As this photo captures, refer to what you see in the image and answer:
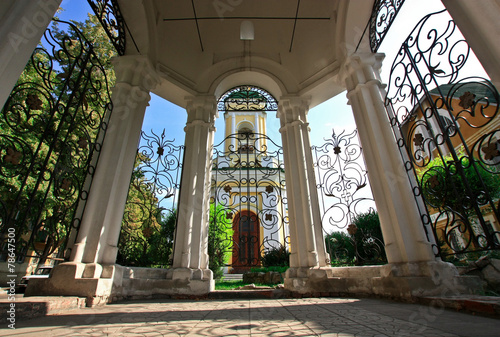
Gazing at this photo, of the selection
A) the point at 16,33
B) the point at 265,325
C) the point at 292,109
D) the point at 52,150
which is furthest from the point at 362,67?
the point at 52,150

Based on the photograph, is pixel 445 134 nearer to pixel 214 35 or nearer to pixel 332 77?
pixel 332 77

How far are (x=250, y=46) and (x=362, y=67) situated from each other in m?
3.09

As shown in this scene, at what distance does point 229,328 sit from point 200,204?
11.1 ft

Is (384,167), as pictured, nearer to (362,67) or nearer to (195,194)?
(362,67)

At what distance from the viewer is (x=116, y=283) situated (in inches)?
142

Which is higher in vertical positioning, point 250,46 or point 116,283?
point 250,46

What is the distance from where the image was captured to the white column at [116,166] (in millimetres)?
3523

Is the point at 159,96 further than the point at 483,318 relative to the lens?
Yes

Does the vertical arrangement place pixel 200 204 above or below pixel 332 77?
below

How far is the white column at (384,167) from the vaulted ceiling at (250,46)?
71 centimetres

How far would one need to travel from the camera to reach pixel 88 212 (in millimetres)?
3578

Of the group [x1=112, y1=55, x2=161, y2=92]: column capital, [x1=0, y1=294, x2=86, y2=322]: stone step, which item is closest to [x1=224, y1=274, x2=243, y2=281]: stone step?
[x1=0, y1=294, x2=86, y2=322]: stone step

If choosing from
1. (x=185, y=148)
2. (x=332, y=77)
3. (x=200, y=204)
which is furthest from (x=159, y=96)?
(x=332, y=77)

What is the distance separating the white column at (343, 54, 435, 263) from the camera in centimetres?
354
